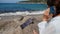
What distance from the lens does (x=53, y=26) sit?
797 millimetres

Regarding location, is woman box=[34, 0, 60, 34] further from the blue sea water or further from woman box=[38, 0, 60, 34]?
the blue sea water

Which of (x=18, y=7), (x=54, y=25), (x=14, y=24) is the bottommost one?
(x=14, y=24)

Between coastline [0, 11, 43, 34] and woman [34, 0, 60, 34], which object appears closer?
woman [34, 0, 60, 34]

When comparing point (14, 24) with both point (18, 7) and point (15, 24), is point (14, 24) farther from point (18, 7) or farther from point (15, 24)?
point (18, 7)

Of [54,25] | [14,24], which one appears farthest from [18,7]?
[54,25]

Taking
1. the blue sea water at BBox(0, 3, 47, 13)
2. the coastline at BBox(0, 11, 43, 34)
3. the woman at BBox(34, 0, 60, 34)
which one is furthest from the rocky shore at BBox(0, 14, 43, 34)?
the woman at BBox(34, 0, 60, 34)

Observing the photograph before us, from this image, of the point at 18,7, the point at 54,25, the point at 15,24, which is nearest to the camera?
the point at 54,25

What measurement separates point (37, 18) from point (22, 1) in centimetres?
37

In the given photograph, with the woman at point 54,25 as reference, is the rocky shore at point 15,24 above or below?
below

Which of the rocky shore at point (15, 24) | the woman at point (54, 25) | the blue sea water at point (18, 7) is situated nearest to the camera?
the woman at point (54, 25)

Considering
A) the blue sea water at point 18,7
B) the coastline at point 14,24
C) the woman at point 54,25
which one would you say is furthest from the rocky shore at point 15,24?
the woman at point 54,25

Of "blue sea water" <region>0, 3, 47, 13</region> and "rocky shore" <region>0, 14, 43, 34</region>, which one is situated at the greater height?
"blue sea water" <region>0, 3, 47, 13</region>

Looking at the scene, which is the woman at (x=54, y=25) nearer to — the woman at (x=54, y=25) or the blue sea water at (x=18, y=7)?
the woman at (x=54, y=25)

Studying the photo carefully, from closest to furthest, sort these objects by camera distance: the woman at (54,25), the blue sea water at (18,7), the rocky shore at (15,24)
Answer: the woman at (54,25) < the rocky shore at (15,24) < the blue sea water at (18,7)
